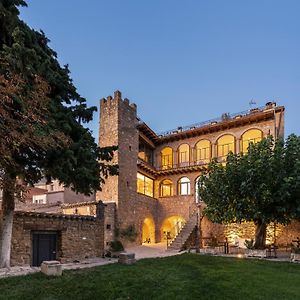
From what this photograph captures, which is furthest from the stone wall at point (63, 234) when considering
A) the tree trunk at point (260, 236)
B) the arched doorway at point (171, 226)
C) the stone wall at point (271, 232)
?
the stone wall at point (271, 232)

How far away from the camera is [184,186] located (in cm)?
3212

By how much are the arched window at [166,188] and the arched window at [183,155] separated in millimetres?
2302

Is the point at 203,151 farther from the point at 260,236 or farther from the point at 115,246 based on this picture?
the point at 115,246

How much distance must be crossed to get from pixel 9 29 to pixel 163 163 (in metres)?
24.2

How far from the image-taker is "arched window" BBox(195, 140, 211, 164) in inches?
1239

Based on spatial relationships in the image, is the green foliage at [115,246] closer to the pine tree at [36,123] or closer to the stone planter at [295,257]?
the pine tree at [36,123]

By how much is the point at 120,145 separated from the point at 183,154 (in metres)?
9.13

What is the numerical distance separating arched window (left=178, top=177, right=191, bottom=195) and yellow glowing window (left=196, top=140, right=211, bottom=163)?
228 cm

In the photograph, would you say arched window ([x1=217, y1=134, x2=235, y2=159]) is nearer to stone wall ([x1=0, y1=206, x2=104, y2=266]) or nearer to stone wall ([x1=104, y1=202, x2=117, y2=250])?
stone wall ([x1=104, y1=202, x2=117, y2=250])

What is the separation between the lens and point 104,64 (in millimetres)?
192625

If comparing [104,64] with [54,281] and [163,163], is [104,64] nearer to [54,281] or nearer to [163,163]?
[163,163]

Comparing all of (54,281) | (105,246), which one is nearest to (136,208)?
(105,246)

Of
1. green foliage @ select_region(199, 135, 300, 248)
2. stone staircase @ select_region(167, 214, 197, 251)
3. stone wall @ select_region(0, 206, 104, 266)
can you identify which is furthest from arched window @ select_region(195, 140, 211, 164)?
stone wall @ select_region(0, 206, 104, 266)

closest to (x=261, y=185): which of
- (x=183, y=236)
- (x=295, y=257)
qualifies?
(x=295, y=257)
